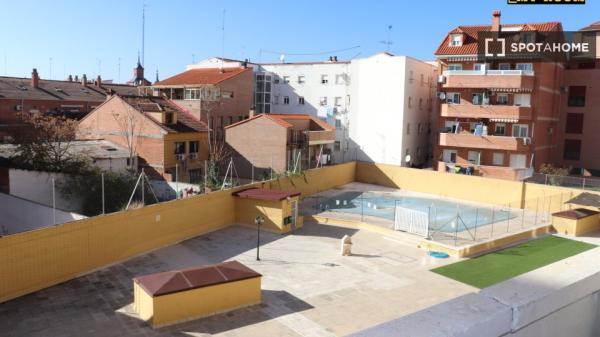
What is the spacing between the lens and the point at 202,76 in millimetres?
50531

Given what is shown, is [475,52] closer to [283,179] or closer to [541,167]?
[541,167]

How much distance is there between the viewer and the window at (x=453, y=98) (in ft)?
146

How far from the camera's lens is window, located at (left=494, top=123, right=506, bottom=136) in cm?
4294

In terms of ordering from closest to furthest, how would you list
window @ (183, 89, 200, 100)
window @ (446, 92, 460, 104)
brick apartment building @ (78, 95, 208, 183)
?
brick apartment building @ (78, 95, 208, 183), window @ (446, 92, 460, 104), window @ (183, 89, 200, 100)

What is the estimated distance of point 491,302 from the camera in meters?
3.23

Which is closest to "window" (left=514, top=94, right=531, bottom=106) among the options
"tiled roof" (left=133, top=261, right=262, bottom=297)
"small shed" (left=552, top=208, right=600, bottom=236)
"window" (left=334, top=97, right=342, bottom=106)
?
"small shed" (left=552, top=208, right=600, bottom=236)

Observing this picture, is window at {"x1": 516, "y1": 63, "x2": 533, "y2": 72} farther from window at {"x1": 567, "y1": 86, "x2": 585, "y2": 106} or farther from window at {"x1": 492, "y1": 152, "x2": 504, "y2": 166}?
window at {"x1": 567, "y1": 86, "x2": 585, "y2": 106}

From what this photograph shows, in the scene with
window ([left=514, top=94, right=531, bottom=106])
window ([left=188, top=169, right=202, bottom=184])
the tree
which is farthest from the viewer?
window ([left=514, top=94, right=531, bottom=106])

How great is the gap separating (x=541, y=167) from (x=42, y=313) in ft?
130

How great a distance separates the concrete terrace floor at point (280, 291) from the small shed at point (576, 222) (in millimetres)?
9600

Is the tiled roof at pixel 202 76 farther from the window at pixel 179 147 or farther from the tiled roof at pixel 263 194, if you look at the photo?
the tiled roof at pixel 263 194

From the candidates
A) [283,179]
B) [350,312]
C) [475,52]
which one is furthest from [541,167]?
[350,312]

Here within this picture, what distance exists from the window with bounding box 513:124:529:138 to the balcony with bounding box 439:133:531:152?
1.25 m

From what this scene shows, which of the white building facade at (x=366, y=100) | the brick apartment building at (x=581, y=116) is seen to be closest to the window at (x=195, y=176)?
the white building facade at (x=366, y=100)
